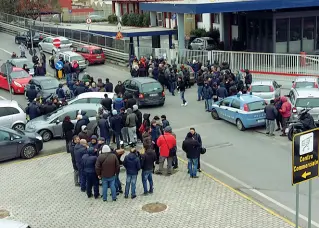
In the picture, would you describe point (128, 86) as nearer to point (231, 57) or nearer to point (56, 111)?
point (56, 111)

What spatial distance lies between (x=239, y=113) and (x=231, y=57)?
1191cm

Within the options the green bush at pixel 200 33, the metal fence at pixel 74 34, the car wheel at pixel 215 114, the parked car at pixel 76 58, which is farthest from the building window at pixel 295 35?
the car wheel at pixel 215 114

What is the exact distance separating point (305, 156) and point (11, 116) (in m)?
15.4

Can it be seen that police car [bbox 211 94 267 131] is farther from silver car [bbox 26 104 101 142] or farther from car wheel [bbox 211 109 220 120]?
silver car [bbox 26 104 101 142]

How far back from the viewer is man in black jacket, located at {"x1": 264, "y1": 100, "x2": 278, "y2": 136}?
66.6ft

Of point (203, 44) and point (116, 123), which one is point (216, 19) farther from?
point (116, 123)

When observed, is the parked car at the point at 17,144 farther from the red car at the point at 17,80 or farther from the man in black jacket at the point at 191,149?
the red car at the point at 17,80

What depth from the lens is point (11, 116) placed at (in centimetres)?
2217

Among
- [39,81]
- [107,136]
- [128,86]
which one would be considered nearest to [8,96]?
[39,81]

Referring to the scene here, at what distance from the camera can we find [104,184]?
14594mm

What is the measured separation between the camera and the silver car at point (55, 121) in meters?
21.2

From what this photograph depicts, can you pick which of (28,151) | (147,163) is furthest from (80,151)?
(28,151)

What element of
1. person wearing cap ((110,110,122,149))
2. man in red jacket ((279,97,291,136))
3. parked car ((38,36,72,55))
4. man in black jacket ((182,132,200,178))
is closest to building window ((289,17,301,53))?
parked car ((38,36,72,55))

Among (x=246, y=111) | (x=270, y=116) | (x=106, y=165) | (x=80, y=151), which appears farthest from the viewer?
(x=246, y=111)
